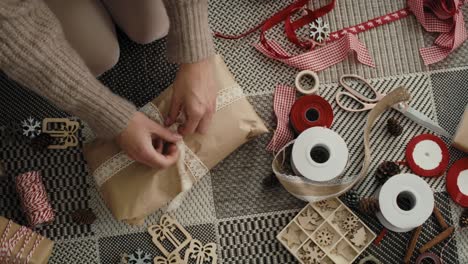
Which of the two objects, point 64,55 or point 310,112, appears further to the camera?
point 310,112

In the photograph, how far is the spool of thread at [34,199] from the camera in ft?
3.51

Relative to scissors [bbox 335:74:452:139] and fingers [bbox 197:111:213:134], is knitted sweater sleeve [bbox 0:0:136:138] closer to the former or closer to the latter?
fingers [bbox 197:111:213:134]

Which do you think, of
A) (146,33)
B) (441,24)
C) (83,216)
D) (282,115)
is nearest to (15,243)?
(83,216)

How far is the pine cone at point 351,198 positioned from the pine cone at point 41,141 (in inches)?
25.9

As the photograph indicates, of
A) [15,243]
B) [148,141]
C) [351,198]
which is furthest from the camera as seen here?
[351,198]

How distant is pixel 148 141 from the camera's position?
90 centimetres

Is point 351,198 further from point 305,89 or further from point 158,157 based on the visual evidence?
point 158,157

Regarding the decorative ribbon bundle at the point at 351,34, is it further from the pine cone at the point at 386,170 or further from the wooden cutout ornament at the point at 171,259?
the wooden cutout ornament at the point at 171,259

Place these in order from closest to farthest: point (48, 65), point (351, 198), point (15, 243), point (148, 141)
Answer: point (48, 65) < point (148, 141) < point (15, 243) < point (351, 198)

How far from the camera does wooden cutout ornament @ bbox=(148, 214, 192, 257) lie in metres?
1.11

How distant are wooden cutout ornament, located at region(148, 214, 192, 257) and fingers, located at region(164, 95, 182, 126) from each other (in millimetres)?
244

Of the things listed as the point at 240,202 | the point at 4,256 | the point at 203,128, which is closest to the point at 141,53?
the point at 203,128

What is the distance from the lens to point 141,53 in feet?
3.88

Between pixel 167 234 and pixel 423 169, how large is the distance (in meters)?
0.58
